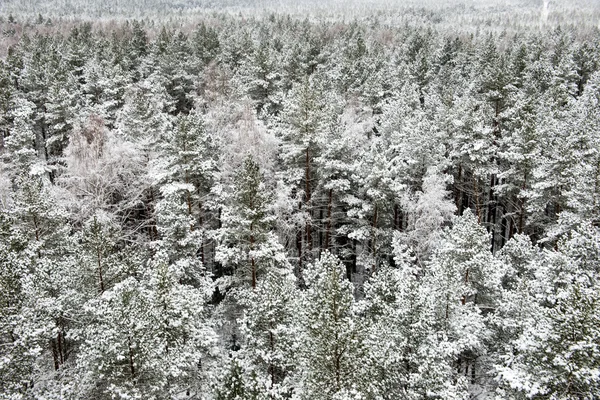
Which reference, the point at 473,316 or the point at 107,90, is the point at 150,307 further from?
the point at 107,90

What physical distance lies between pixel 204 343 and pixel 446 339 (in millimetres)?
10461

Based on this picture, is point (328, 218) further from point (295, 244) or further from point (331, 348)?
point (331, 348)

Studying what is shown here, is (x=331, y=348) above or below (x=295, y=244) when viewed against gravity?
above

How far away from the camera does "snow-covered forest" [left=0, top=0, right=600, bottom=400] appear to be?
59.1ft

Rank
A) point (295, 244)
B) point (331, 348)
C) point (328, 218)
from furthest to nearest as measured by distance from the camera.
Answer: point (295, 244), point (328, 218), point (331, 348)

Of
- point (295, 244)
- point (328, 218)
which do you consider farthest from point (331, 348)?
point (295, 244)

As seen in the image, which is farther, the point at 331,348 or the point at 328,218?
the point at 328,218

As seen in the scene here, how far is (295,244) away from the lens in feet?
Result: 119

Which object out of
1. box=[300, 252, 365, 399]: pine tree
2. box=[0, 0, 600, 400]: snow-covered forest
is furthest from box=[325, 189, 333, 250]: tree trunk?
box=[300, 252, 365, 399]: pine tree

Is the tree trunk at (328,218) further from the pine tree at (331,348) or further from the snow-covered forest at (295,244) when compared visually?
the pine tree at (331,348)

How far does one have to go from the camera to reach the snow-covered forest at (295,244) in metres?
18.0

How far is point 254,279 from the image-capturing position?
2617 cm

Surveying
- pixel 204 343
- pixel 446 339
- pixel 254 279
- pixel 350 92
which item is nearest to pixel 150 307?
pixel 204 343

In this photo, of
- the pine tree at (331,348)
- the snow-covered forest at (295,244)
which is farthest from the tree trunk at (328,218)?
the pine tree at (331,348)
